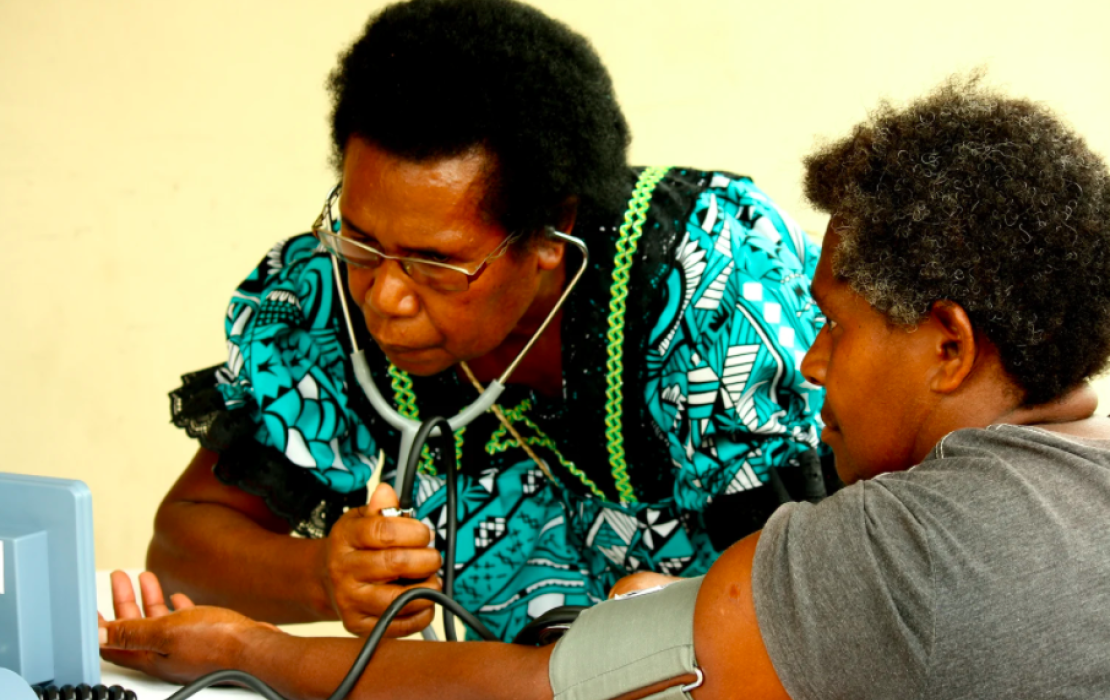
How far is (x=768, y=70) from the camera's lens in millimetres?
2545

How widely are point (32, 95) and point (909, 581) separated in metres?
2.69

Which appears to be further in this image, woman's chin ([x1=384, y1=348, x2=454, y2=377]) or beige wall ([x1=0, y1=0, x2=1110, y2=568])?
beige wall ([x1=0, y1=0, x2=1110, y2=568])

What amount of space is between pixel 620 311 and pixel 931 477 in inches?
27.1

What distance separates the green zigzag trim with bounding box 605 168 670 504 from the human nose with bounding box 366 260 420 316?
29 centimetres

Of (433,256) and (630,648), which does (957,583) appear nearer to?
(630,648)

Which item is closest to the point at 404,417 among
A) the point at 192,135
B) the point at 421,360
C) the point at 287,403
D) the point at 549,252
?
the point at 421,360

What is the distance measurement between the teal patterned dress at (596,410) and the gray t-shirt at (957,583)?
1.88ft

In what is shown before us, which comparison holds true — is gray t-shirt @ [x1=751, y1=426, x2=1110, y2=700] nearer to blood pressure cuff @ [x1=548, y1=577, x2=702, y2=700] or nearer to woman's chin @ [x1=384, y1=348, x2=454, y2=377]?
blood pressure cuff @ [x1=548, y1=577, x2=702, y2=700]

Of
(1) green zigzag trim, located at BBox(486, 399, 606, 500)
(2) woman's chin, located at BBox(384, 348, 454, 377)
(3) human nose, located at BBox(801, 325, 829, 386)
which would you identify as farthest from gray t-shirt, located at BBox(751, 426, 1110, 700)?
(1) green zigzag trim, located at BBox(486, 399, 606, 500)

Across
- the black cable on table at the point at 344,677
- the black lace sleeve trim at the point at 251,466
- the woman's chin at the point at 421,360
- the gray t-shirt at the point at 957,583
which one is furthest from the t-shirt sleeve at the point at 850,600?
the black lace sleeve trim at the point at 251,466

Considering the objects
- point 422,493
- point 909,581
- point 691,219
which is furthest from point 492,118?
point 909,581

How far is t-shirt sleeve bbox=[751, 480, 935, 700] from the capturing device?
0.77 metres

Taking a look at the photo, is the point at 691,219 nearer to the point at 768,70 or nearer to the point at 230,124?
the point at 768,70

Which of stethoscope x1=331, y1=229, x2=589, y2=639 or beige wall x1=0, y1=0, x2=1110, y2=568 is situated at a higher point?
beige wall x1=0, y1=0, x2=1110, y2=568
